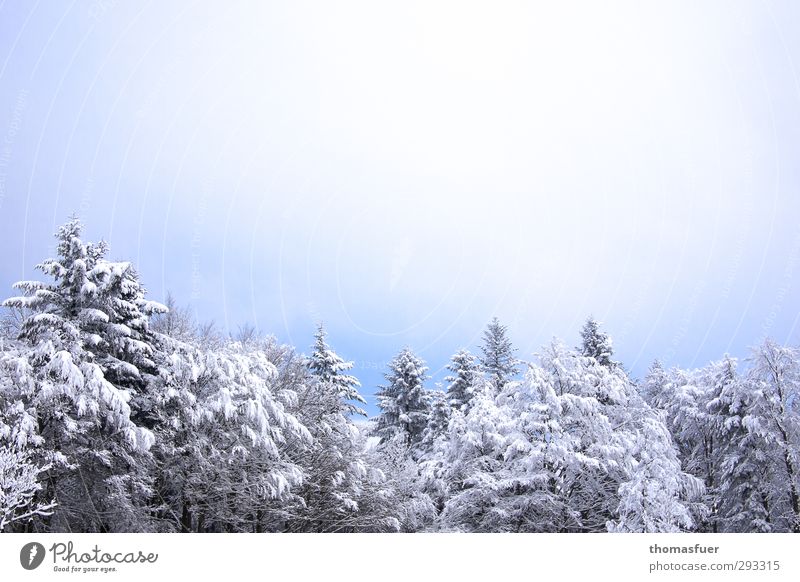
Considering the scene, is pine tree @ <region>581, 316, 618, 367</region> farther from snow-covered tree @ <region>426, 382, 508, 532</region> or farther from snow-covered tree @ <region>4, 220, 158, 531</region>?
snow-covered tree @ <region>4, 220, 158, 531</region>

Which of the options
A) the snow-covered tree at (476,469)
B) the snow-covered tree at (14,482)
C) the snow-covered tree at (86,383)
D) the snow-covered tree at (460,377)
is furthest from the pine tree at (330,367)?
the snow-covered tree at (14,482)

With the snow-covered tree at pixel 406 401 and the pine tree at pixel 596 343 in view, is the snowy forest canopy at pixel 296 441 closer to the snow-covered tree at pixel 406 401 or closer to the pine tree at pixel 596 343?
the pine tree at pixel 596 343

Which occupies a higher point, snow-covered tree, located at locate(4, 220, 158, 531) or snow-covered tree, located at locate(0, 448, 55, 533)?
snow-covered tree, located at locate(4, 220, 158, 531)

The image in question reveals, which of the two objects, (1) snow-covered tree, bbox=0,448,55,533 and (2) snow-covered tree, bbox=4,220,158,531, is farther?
(2) snow-covered tree, bbox=4,220,158,531

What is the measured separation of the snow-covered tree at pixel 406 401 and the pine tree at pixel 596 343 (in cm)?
724

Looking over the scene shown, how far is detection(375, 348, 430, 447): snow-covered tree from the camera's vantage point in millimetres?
24375

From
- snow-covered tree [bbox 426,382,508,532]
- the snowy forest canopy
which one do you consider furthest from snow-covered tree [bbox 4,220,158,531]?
snow-covered tree [bbox 426,382,508,532]

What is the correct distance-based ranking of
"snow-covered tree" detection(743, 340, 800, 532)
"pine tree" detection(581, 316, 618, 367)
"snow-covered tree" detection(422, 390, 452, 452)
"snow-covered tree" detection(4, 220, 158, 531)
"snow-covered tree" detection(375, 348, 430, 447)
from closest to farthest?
"snow-covered tree" detection(4, 220, 158, 531), "snow-covered tree" detection(743, 340, 800, 532), "pine tree" detection(581, 316, 618, 367), "snow-covered tree" detection(422, 390, 452, 452), "snow-covered tree" detection(375, 348, 430, 447)

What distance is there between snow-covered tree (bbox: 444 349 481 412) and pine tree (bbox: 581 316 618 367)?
455cm

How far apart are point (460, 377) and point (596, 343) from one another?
585 cm

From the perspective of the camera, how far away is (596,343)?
22.0m
